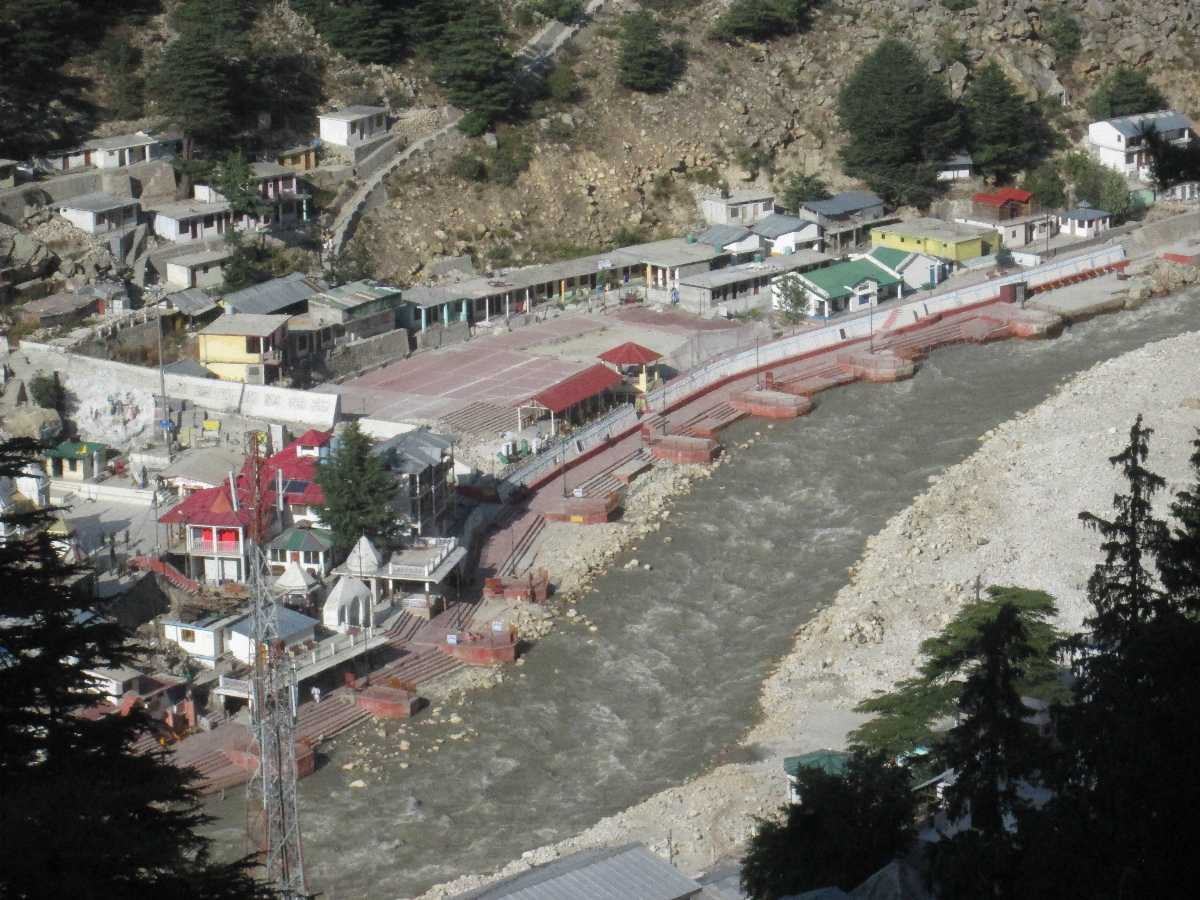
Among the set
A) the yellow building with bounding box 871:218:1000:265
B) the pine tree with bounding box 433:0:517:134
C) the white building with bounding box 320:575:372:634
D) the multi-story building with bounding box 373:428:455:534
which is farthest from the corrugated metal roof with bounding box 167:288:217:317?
the yellow building with bounding box 871:218:1000:265

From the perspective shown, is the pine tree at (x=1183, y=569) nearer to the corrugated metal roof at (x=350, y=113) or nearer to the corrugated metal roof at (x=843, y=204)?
the corrugated metal roof at (x=843, y=204)

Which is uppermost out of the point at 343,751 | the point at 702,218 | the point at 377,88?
the point at 377,88

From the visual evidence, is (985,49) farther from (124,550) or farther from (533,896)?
(533,896)

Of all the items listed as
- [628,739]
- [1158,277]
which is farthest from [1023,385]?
[628,739]

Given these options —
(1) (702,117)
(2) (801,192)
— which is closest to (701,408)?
(2) (801,192)

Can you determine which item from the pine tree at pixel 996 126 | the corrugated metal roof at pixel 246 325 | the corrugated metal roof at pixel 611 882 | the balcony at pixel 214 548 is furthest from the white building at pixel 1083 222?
the corrugated metal roof at pixel 611 882

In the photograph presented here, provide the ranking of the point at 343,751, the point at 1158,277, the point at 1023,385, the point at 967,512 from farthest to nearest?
the point at 1158,277
the point at 1023,385
the point at 967,512
the point at 343,751

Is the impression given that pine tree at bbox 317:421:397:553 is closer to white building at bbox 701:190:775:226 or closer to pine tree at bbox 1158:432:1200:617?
pine tree at bbox 1158:432:1200:617
